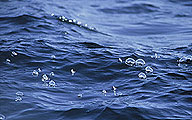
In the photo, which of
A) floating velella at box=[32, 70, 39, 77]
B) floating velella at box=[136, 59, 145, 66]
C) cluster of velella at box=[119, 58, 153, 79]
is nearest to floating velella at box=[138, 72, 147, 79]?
cluster of velella at box=[119, 58, 153, 79]

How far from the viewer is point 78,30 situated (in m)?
9.78

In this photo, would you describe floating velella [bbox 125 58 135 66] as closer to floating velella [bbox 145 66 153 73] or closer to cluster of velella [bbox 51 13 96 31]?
floating velella [bbox 145 66 153 73]

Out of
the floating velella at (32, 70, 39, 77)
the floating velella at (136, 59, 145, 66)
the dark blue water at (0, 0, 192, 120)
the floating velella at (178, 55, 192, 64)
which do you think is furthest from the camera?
the floating velella at (178, 55, 192, 64)

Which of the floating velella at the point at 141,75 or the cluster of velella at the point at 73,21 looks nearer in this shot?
the floating velella at the point at 141,75

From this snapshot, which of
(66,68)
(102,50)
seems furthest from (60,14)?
(66,68)

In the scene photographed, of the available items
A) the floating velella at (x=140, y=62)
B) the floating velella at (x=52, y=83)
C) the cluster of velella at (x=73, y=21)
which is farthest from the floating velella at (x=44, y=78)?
the cluster of velella at (x=73, y=21)

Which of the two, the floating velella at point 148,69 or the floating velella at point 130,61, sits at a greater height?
the floating velella at point 130,61

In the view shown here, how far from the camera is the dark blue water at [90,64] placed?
5316 millimetres

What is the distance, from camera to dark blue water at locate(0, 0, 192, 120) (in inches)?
209

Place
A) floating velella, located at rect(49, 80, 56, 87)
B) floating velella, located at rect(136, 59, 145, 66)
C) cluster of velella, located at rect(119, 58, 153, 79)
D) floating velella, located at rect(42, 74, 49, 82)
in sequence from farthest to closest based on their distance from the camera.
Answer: floating velella, located at rect(136, 59, 145, 66)
cluster of velella, located at rect(119, 58, 153, 79)
floating velella, located at rect(42, 74, 49, 82)
floating velella, located at rect(49, 80, 56, 87)

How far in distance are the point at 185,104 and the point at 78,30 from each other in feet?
16.1

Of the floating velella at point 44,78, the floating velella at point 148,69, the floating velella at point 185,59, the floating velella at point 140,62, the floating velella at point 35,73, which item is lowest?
the floating velella at point 44,78

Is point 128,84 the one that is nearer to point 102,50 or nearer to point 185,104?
point 185,104

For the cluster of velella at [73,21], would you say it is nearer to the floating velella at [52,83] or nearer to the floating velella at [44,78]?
the floating velella at [44,78]
